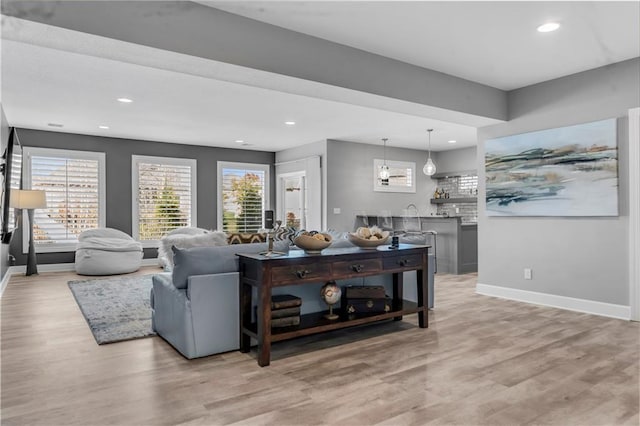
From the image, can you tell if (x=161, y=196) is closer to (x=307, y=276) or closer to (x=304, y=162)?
(x=304, y=162)

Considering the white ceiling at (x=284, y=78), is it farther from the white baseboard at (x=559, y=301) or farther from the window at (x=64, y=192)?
the white baseboard at (x=559, y=301)

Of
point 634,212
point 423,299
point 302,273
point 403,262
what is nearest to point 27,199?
point 302,273

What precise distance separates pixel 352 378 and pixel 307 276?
0.80 metres

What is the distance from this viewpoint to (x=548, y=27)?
331 centimetres

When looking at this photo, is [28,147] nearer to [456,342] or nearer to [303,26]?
[303,26]

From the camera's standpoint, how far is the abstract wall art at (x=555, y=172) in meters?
4.22

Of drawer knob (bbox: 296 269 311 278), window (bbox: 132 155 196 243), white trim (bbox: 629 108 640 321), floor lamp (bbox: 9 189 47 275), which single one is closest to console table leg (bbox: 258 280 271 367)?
drawer knob (bbox: 296 269 311 278)

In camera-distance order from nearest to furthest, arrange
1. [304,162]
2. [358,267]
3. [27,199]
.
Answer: [358,267], [27,199], [304,162]

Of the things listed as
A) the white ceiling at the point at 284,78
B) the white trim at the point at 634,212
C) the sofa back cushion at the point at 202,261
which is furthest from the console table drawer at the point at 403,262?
the white trim at the point at 634,212

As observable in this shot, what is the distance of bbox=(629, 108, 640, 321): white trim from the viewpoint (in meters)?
4.01

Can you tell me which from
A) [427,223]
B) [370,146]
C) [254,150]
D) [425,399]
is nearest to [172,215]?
[254,150]

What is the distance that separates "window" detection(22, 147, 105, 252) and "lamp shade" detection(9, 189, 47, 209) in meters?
0.72

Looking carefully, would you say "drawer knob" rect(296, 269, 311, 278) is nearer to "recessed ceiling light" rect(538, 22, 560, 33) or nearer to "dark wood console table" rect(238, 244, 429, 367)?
"dark wood console table" rect(238, 244, 429, 367)

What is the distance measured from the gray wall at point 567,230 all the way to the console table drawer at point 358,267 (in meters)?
2.33
